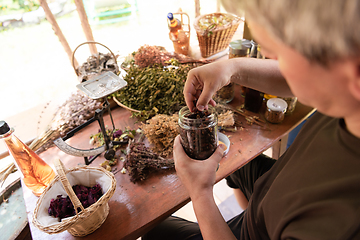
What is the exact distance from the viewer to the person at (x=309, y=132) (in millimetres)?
238

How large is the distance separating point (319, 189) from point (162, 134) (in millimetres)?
798

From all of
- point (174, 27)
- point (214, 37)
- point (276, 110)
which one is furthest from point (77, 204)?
point (174, 27)

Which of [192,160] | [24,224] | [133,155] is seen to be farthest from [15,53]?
[192,160]

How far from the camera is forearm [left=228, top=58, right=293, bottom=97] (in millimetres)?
900

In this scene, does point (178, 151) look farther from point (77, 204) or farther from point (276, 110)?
point (276, 110)

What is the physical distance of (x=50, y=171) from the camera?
3.32ft

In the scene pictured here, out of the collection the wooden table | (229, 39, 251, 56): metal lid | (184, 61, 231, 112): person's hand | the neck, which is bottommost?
the wooden table

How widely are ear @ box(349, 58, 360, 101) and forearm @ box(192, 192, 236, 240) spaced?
519 millimetres

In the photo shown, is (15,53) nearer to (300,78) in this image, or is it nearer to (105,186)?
(105,186)

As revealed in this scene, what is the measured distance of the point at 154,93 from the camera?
138 centimetres

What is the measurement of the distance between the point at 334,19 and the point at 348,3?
0.02m

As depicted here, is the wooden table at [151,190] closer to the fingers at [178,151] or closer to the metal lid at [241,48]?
the fingers at [178,151]

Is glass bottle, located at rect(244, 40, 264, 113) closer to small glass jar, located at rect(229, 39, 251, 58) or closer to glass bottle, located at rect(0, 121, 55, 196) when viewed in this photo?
small glass jar, located at rect(229, 39, 251, 58)

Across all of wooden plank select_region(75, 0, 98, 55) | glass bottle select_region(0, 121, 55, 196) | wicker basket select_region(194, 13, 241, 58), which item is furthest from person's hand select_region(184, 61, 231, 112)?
wooden plank select_region(75, 0, 98, 55)
